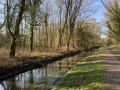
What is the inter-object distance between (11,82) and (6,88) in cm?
101

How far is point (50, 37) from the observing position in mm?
38469

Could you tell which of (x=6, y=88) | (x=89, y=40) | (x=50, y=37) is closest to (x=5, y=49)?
(x=6, y=88)

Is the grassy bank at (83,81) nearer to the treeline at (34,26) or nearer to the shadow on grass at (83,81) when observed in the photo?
the shadow on grass at (83,81)

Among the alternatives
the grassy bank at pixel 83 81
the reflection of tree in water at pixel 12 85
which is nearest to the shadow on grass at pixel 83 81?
the grassy bank at pixel 83 81

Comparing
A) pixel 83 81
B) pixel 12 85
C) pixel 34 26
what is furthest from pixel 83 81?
pixel 34 26

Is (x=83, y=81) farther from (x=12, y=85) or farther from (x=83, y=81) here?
(x=12, y=85)

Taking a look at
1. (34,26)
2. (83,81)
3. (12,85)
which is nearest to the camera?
(83,81)

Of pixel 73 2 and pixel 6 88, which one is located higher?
pixel 73 2

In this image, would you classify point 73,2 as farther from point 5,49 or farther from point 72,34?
point 5,49

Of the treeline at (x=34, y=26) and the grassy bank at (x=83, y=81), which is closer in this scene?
the grassy bank at (x=83, y=81)

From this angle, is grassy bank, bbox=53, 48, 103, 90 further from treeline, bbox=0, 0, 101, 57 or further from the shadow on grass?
treeline, bbox=0, 0, 101, 57

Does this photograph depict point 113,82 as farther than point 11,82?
No

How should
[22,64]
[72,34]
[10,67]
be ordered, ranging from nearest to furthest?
[10,67] < [22,64] < [72,34]

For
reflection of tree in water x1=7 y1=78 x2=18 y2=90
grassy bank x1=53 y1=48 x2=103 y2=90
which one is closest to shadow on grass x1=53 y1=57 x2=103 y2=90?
grassy bank x1=53 y1=48 x2=103 y2=90
